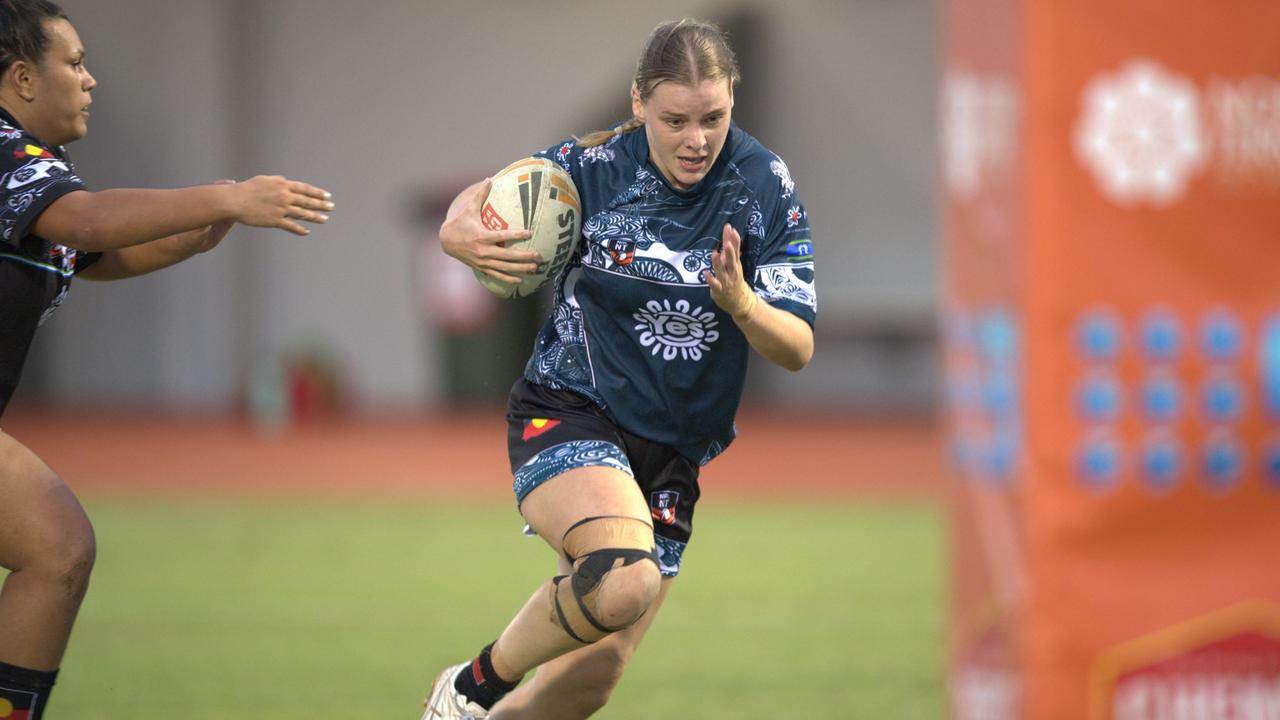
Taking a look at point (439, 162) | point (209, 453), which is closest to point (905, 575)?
point (209, 453)

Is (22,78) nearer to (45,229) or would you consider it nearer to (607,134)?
(45,229)

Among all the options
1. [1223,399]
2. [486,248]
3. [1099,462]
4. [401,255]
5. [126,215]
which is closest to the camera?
[126,215]

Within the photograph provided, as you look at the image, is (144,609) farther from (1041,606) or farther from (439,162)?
(439,162)

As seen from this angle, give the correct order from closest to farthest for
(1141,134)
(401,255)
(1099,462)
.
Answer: (1141,134) → (1099,462) → (401,255)

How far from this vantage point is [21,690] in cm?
399

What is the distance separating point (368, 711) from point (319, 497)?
23.8 ft

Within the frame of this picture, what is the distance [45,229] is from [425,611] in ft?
17.6

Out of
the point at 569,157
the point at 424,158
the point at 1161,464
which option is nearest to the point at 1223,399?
the point at 1161,464

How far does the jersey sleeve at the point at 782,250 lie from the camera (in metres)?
4.20

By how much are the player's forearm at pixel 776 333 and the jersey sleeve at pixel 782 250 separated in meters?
0.09

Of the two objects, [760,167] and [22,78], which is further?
[760,167]

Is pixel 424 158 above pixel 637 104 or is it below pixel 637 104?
above

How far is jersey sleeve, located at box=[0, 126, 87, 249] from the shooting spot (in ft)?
12.4

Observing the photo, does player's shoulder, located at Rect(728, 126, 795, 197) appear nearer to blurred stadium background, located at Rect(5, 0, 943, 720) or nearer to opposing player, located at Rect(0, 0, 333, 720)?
opposing player, located at Rect(0, 0, 333, 720)
